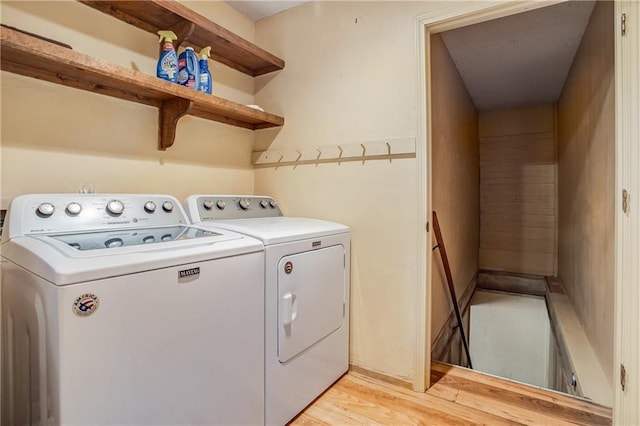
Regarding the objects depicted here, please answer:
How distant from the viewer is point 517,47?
109 inches

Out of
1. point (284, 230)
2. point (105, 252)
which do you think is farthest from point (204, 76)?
point (105, 252)

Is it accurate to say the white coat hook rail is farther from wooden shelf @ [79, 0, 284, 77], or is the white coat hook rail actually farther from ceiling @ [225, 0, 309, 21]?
ceiling @ [225, 0, 309, 21]

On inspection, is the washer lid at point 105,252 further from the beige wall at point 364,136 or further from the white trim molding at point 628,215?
the white trim molding at point 628,215

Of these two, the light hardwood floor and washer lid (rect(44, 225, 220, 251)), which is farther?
the light hardwood floor

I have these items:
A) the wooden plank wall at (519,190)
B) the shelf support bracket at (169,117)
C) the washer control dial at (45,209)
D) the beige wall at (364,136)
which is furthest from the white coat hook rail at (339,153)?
the wooden plank wall at (519,190)

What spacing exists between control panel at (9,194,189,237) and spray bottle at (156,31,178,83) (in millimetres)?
603

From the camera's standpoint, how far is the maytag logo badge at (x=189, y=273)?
1054mm

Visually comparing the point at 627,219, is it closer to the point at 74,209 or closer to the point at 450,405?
the point at 450,405

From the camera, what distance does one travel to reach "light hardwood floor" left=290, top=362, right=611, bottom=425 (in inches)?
60.1

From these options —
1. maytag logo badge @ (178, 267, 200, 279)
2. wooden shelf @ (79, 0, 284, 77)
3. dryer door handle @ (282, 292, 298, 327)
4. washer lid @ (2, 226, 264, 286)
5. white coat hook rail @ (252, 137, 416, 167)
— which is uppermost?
wooden shelf @ (79, 0, 284, 77)

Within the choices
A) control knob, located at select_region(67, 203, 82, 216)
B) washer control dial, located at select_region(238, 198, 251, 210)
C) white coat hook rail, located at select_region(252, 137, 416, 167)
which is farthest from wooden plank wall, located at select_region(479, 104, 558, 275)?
control knob, located at select_region(67, 203, 82, 216)

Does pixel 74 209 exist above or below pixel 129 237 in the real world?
above

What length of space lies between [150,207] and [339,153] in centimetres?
106

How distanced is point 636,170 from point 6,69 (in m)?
2.40
